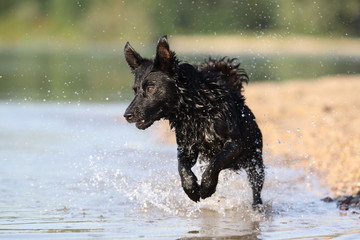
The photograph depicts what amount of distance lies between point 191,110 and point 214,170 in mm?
586

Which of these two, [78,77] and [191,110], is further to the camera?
[78,77]

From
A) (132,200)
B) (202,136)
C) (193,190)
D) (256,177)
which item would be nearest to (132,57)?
(202,136)

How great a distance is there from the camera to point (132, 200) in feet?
31.4

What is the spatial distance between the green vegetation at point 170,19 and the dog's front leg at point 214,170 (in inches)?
2272

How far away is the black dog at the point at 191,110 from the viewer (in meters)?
7.79

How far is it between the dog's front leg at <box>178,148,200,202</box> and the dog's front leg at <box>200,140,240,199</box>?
2.4 inches

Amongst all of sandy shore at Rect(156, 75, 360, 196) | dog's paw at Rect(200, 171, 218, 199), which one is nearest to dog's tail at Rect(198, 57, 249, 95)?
dog's paw at Rect(200, 171, 218, 199)

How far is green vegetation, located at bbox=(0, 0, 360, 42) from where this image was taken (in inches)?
2731

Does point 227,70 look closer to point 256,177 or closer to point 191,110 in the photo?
point 256,177

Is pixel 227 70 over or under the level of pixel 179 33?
under

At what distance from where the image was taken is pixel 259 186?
29.9 ft


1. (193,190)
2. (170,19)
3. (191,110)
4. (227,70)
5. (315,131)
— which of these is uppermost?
(170,19)

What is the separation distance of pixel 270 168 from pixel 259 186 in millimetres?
2881

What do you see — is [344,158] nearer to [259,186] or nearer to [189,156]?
[259,186]
